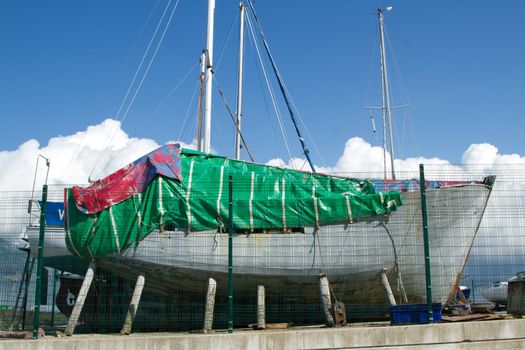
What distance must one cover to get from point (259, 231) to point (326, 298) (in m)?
2.11

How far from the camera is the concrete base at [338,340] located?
301 inches

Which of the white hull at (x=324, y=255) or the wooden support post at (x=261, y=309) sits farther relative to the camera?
the white hull at (x=324, y=255)

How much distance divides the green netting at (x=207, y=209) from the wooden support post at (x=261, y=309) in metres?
1.42


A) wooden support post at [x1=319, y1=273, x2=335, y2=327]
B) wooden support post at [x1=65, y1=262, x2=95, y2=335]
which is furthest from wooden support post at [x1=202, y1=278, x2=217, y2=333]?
wooden support post at [x1=65, y1=262, x2=95, y2=335]

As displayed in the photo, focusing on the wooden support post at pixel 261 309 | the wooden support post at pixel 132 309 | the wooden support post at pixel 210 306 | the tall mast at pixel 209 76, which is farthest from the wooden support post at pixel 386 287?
the tall mast at pixel 209 76

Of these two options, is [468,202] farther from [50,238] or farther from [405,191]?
[50,238]

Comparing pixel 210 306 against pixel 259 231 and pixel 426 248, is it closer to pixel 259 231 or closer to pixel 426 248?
pixel 259 231

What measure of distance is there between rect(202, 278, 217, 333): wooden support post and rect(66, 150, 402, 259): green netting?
1.26 metres

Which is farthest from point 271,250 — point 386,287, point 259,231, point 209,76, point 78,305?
point 209,76

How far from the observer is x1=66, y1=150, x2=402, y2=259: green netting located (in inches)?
437

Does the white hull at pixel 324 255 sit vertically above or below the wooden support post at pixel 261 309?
above

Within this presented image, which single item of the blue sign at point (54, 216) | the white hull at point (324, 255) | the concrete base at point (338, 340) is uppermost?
the blue sign at point (54, 216)

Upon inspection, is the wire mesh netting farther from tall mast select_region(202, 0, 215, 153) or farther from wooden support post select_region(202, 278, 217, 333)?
tall mast select_region(202, 0, 215, 153)

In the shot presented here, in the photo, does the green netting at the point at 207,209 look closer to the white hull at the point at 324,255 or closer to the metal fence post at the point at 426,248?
the white hull at the point at 324,255
